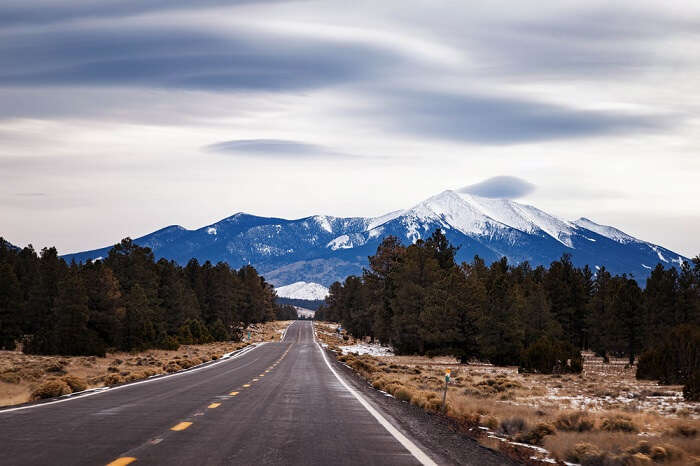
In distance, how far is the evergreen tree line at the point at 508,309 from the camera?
178 feet

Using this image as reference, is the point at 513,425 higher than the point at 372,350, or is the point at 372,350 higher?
the point at 513,425

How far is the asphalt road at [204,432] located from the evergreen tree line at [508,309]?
30.0 meters

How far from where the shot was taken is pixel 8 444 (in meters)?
9.10

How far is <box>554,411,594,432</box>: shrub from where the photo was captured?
1369 cm

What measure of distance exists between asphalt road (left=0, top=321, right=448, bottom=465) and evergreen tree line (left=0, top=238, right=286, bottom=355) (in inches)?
1798

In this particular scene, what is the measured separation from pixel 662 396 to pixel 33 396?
77.0ft

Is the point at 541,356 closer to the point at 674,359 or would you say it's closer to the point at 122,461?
the point at 674,359

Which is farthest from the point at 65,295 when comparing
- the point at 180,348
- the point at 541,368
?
the point at 541,368

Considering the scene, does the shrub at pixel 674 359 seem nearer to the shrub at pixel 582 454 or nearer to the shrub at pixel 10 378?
the shrub at pixel 582 454

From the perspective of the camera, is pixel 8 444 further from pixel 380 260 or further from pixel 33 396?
pixel 380 260

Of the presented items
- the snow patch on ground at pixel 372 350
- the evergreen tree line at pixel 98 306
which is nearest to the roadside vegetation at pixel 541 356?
the snow patch on ground at pixel 372 350

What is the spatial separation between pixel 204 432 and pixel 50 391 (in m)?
9.48

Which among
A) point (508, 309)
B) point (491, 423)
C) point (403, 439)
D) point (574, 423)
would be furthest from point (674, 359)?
point (403, 439)

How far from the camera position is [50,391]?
59.4 ft
